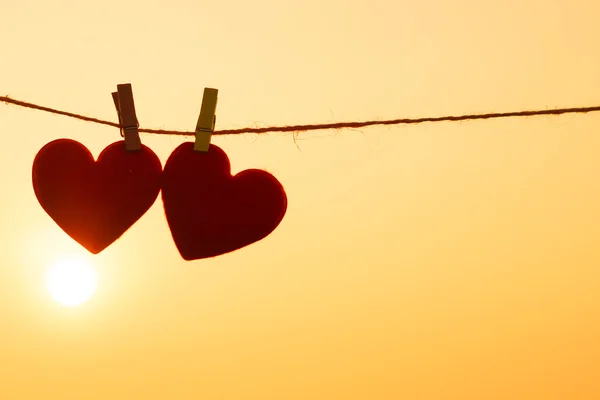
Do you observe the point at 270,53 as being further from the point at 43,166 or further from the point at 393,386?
the point at 393,386

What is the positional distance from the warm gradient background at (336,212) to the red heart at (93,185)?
0.31 meters

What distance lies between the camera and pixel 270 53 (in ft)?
3.34

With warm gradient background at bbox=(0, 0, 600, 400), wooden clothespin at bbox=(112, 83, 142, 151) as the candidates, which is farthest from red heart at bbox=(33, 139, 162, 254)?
warm gradient background at bbox=(0, 0, 600, 400)

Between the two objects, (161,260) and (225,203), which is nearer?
(225,203)

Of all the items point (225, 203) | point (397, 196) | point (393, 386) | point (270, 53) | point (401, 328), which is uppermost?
point (270, 53)

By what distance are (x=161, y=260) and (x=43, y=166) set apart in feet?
1.44

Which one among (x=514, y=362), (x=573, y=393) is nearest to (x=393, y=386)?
(x=514, y=362)

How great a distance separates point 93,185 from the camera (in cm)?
72

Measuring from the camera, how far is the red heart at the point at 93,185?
0.72 m

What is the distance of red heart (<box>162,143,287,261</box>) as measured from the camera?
71cm

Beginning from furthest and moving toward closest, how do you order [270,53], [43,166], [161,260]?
[161,260] → [270,53] → [43,166]

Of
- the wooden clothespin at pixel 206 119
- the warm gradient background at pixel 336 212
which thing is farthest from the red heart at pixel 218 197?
the warm gradient background at pixel 336 212

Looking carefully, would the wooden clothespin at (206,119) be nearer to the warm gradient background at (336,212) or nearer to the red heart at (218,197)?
the red heart at (218,197)

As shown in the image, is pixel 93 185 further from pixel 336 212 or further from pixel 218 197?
pixel 336 212
